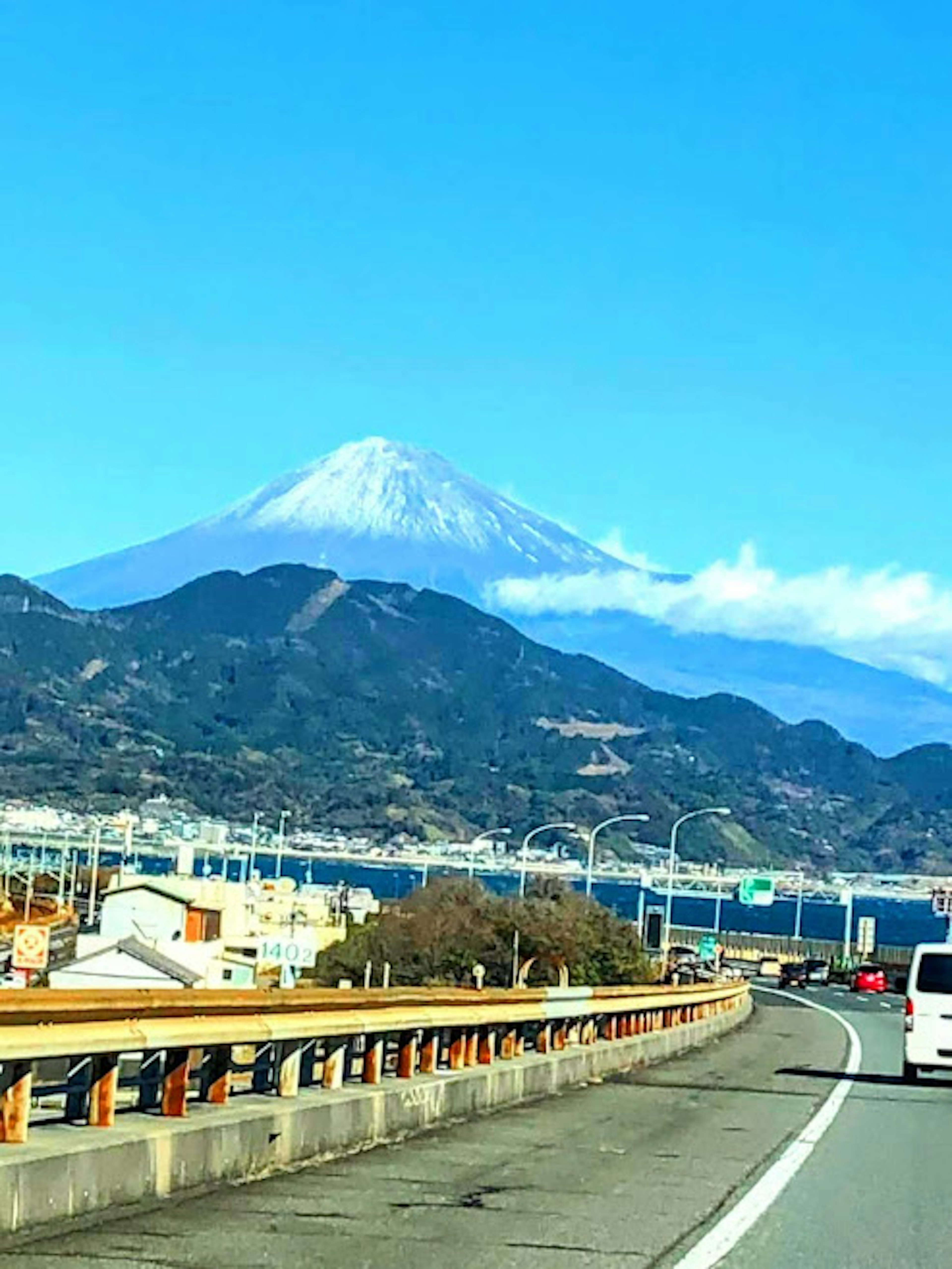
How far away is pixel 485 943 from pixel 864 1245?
81471 millimetres

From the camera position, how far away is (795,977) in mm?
107375

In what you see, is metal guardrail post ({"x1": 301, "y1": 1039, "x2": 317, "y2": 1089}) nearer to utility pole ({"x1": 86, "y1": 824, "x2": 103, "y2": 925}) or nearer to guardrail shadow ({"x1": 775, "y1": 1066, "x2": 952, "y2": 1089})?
guardrail shadow ({"x1": 775, "y1": 1066, "x2": 952, "y2": 1089})

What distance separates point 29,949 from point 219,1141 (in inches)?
1516

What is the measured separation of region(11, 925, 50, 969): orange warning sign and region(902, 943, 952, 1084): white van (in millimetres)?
26690

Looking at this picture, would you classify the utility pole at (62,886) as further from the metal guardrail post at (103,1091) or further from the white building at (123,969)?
the metal guardrail post at (103,1091)

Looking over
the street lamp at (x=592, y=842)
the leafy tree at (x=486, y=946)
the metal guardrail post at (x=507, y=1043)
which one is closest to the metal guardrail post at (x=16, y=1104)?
the metal guardrail post at (x=507, y=1043)

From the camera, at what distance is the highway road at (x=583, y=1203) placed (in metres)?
11.6

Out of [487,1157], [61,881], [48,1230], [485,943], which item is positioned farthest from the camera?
[61,881]

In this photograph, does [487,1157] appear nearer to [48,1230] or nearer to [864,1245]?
[864,1245]

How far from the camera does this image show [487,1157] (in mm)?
16906

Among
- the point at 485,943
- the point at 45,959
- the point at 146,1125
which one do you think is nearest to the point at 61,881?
the point at 485,943

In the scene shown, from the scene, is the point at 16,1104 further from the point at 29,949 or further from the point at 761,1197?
the point at 29,949

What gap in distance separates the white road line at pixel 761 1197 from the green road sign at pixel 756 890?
87.4 m

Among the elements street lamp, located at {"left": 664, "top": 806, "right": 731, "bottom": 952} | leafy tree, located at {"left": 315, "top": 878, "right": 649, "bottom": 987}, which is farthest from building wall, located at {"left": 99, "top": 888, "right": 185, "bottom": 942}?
street lamp, located at {"left": 664, "top": 806, "right": 731, "bottom": 952}
